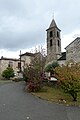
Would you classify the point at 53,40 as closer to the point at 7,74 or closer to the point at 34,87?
the point at 7,74

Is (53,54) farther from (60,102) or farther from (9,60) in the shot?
(60,102)

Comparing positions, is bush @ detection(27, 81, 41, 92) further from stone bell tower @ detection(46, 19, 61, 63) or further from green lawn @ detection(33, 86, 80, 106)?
stone bell tower @ detection(46, 19, 61, 63)

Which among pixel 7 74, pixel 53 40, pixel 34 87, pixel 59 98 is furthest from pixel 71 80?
pixel 53 40

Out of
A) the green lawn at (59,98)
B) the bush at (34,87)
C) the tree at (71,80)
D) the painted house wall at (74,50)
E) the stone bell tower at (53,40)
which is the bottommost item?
the green lawn at (59,98)

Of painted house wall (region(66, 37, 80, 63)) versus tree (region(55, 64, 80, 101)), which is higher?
painted house wall (region(66, 37, 80, 63))

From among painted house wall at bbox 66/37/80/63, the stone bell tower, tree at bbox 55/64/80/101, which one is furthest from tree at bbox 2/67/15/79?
tree at bbox 55/64/80/101

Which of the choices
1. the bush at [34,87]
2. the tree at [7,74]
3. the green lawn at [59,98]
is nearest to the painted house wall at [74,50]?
the bush at [34,87]

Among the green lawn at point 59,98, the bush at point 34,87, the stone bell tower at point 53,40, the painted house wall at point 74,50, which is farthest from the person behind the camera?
the stone bell tower at point 53,40

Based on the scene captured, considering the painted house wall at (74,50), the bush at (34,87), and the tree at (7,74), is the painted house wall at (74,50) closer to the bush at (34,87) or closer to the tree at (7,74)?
the bush at (34,87)

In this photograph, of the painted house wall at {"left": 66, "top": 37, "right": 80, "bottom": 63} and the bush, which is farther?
the painted house wall at {"left": 66, "top": 37, "right": 80, "bottom": 63}

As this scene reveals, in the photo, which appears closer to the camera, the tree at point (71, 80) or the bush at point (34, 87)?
the tree at point (71, 80)

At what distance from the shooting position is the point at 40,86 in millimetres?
23188

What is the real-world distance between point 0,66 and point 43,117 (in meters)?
50.5

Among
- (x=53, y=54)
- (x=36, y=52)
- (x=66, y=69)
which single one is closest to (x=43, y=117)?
(x=66, y=69)
